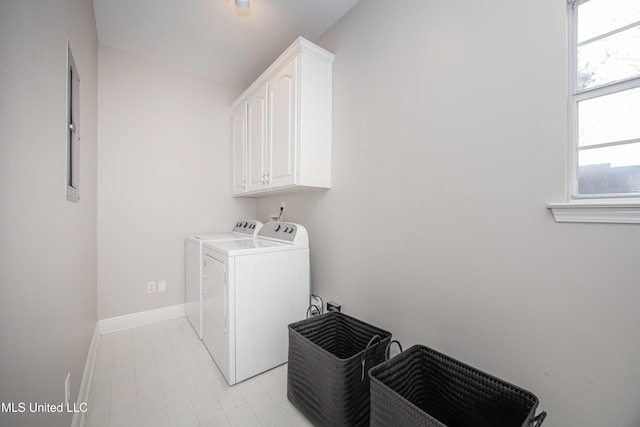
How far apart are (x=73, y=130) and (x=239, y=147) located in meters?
1.51

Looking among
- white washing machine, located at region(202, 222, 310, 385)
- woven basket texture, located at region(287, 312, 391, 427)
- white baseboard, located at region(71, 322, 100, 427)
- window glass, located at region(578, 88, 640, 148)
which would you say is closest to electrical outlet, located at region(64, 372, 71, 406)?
white baseboard, located at region(71, 322, 100, 427)

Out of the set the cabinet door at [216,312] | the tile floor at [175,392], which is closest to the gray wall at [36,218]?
the tile floor at [175,392]

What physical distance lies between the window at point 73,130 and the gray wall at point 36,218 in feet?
0.31

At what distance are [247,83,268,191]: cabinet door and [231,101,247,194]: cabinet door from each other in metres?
0.09

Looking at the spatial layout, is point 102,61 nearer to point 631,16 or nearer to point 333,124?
point 333,124

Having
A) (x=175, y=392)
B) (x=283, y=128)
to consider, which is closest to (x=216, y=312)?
(x=175, y=392)

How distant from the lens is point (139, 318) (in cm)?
248

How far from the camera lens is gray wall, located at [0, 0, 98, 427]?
64 centimetres

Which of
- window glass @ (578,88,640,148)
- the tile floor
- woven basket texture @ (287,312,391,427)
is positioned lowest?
the tile floor

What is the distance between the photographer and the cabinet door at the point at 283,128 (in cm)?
189

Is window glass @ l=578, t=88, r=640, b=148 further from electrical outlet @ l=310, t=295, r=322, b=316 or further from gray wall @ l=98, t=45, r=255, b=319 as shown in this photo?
gray wall @ l=98, t=45, r=255, b=319

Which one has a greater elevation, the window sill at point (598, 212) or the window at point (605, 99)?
the window at point (605, 99)

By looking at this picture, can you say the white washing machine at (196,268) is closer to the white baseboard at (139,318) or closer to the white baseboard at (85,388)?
the white baseboard at (139,318)

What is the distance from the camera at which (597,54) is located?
0.96 meters
